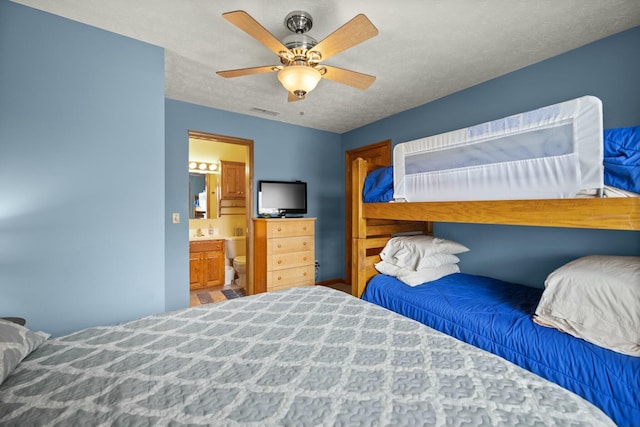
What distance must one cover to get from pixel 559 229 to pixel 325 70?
87.7 inches

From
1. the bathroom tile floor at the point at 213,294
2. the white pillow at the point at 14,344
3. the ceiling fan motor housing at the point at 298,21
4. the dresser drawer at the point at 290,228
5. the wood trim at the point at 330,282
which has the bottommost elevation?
the bathroom tile floor at the point at 213,294

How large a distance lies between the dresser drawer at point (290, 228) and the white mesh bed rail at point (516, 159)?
1.61 meters

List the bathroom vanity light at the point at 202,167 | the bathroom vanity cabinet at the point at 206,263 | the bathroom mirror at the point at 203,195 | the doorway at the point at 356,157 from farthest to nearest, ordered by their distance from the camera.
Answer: the bathroom vanity light at the point at 202,167, the bathroom mirror at the point at 203,195, the bathroom vanity cabinet at the point at 206,263, the doorway at the point at 356,157

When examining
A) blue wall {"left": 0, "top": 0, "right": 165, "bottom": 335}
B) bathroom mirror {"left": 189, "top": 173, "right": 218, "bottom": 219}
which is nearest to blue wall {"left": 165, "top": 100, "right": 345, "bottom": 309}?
blue wall {"left": 0, "top": 0, "right": 165, "bottom": 335}

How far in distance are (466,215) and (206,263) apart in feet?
12.1

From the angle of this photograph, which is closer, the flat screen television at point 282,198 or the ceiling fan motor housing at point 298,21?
the ceiling fan motor housing at point 298,21

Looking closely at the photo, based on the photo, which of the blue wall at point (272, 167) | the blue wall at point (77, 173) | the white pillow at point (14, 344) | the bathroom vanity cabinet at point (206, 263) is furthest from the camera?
the bathroom vanity cabinet at point (206, 263)

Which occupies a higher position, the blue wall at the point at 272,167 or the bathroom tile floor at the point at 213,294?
the blue wall at the point at 272,167

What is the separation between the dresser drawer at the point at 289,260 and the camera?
3217 millimetres

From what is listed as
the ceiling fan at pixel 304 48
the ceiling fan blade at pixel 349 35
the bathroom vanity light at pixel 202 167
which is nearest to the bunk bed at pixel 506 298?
the ceiling fan at pixel 304 48

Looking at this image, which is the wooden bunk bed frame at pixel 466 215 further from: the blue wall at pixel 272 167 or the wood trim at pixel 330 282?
the wood trim at pixel 330 282

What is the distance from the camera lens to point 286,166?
3840 millimetres

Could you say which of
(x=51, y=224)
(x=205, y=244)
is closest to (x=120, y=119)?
(x=51, y=224)

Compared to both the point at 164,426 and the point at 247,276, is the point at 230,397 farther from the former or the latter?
the point at 247,276
